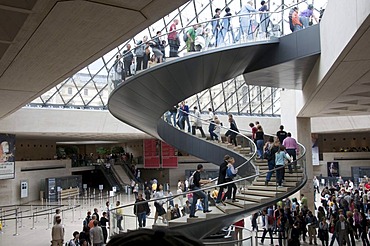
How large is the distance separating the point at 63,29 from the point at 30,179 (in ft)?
97.4

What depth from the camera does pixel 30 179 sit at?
33.9m

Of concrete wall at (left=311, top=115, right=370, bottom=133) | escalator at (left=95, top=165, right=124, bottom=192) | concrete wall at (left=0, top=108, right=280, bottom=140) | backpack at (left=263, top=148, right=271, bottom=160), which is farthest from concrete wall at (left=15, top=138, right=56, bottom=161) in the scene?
backpack at (left=263, top=148, right=271, bottom=160)

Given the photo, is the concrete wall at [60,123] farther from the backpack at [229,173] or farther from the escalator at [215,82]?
the backpack at [229,173]

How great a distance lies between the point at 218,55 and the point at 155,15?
8.48 m

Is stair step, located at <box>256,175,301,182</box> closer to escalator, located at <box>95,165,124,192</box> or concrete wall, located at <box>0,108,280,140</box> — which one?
concrete wall, located at <box>0,108,280,140</box>

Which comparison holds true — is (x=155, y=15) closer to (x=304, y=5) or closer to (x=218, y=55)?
(x=218, y=55)

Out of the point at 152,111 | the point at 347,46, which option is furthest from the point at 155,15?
the point at 152,111

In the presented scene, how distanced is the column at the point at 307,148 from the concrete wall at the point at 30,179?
2098 centimetres

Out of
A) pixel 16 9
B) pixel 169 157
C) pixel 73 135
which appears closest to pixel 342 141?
pixel 169 157

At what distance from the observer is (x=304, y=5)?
49.1ft

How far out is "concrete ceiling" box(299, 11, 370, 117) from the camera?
8.88m

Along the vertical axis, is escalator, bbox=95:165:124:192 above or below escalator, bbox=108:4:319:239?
below

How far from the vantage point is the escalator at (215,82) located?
13648 mm

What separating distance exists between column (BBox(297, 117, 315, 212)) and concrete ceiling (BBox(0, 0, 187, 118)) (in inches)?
704
